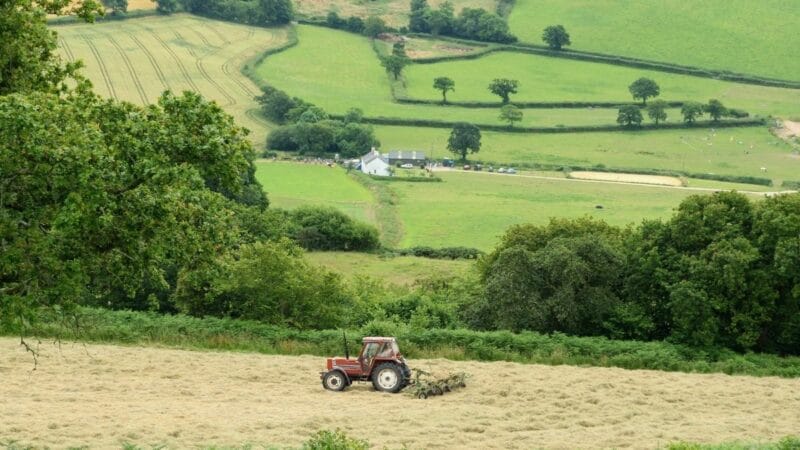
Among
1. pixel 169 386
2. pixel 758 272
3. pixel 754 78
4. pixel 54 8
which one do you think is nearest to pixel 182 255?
pixel 54 8

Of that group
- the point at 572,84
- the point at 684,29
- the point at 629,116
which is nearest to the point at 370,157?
the point at 629,116

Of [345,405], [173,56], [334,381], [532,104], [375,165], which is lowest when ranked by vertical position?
[375,165]

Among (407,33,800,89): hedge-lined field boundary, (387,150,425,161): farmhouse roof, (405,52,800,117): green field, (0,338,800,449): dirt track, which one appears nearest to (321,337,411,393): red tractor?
(0,338,800,449): dirt track

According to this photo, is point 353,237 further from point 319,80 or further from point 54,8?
point 319,80

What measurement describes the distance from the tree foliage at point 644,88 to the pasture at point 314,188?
42567 mm

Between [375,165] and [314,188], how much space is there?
468 inches

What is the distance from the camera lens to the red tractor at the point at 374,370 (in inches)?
1288

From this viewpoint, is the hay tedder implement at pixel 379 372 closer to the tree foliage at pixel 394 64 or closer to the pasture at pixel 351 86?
the pasture at pixel 351 86

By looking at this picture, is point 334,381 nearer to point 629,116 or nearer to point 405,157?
point 405,157

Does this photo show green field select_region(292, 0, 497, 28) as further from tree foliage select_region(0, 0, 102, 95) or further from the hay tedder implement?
tree foliage select_region(0, 0, 102, 95)

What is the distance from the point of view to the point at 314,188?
103 metres

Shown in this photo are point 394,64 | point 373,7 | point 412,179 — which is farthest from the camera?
point 373,7

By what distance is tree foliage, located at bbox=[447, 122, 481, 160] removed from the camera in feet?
398

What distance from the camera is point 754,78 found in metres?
154
